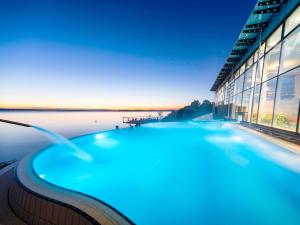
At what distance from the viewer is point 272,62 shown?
654 cm

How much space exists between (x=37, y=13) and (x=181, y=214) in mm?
9944

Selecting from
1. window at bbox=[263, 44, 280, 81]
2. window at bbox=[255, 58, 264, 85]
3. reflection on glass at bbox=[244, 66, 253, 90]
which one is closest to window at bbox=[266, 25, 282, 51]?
window at bbox=[263, 44, 280, 81]

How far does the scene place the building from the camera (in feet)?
16.2

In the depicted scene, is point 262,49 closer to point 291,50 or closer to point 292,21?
point 291,50

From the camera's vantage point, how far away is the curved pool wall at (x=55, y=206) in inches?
57.2

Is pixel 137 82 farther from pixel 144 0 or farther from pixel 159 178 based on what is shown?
pixel 159 178

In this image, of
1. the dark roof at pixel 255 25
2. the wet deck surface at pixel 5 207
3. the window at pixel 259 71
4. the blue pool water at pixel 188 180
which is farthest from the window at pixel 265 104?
the wet deck surface at pixel 5 207

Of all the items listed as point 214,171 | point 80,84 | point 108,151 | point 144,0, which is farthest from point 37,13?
point 80,84

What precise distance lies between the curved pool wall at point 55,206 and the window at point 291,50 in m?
6.06

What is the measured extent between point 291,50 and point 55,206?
801cm

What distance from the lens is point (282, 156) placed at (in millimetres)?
3828

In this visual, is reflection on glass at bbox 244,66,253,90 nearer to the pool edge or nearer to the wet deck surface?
the pool edge

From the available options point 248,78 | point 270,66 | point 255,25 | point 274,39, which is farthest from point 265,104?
point 255,25

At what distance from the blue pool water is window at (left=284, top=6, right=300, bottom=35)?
3.37 meters
